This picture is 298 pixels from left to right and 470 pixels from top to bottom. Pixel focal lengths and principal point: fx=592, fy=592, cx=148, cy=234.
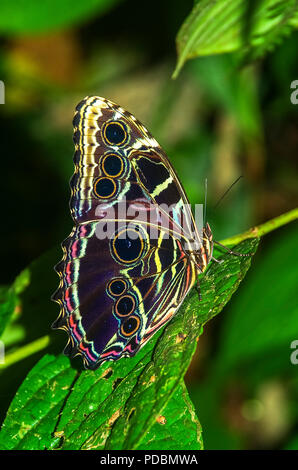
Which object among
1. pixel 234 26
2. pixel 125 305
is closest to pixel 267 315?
pixel 125 305

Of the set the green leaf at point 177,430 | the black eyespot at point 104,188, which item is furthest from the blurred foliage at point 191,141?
the green leaf at point 177,430

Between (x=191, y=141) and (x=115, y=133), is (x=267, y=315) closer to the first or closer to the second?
(x=115, y=133)

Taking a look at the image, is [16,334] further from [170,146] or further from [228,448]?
[170,146]

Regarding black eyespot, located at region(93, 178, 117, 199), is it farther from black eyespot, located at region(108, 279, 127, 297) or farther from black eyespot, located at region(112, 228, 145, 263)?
black eyespot, located at region(108, 279, 127, 297)

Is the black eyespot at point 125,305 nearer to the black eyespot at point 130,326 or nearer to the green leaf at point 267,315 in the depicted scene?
the black eyespot at point 130,326

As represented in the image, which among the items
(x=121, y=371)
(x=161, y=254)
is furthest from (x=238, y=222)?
(x=121, y=371)

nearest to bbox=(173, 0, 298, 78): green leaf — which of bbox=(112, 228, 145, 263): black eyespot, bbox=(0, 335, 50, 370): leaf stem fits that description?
bbox=(112, 228, 145, 263): black eyespot
